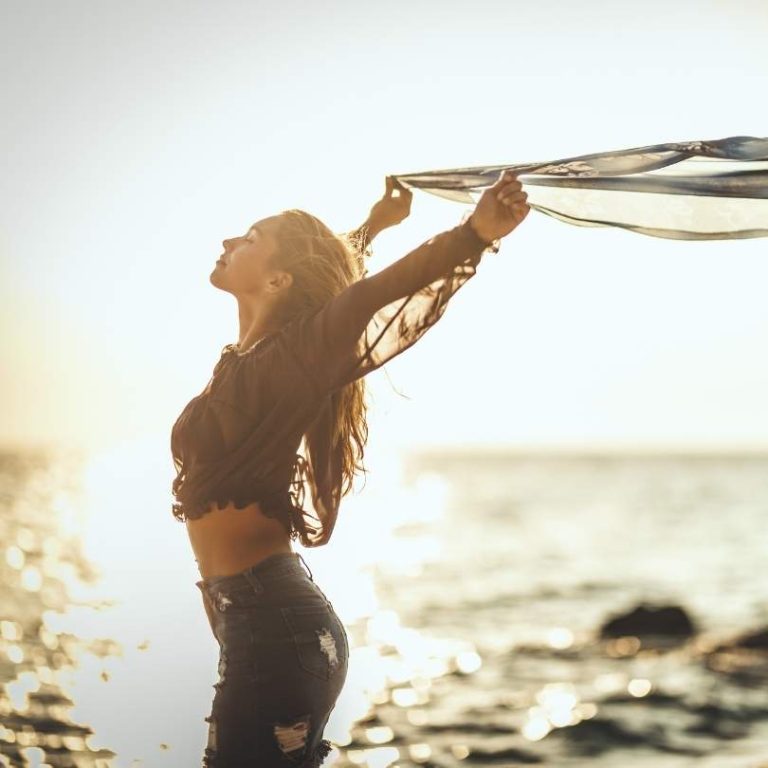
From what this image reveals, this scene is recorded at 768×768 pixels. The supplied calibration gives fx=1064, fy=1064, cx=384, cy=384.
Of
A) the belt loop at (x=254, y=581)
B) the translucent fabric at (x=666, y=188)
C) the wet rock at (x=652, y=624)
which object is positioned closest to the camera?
the belt loop at (x=254, y=581)

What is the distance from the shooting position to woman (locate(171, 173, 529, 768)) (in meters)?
1.95

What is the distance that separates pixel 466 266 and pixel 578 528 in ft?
125

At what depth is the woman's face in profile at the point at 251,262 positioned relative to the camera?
221cm

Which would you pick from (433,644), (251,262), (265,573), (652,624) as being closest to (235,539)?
(265,573)

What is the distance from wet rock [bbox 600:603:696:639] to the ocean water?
286 millimetres

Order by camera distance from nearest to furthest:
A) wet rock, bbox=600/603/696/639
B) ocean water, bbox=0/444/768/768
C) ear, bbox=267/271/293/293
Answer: ear, bbox=267/271/293/293 < ocean water, bbox=0/444/768/768 < wet rock, bbox=600/603/696/639

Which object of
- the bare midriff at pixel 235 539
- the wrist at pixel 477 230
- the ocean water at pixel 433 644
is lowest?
the bare midriff at pixel 235 539

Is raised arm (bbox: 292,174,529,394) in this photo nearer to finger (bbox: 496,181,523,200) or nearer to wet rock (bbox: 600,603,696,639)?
finger (bbox: 496,181,523,200)

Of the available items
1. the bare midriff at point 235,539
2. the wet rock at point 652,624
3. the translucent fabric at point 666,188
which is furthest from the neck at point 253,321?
Answer: the wet rock at point 652,624

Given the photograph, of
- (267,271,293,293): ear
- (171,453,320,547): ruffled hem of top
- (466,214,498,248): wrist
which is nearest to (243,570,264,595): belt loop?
(171,453,320,547): ruffled hem of top

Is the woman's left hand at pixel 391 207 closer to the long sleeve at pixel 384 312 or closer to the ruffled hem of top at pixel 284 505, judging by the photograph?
the long sleeve at pixel 384 312

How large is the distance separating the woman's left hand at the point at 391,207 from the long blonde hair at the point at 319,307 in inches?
5.4

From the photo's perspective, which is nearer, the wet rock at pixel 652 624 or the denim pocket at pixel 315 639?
the denim pocket at pixel 315 639

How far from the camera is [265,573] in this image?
2.01 meters
